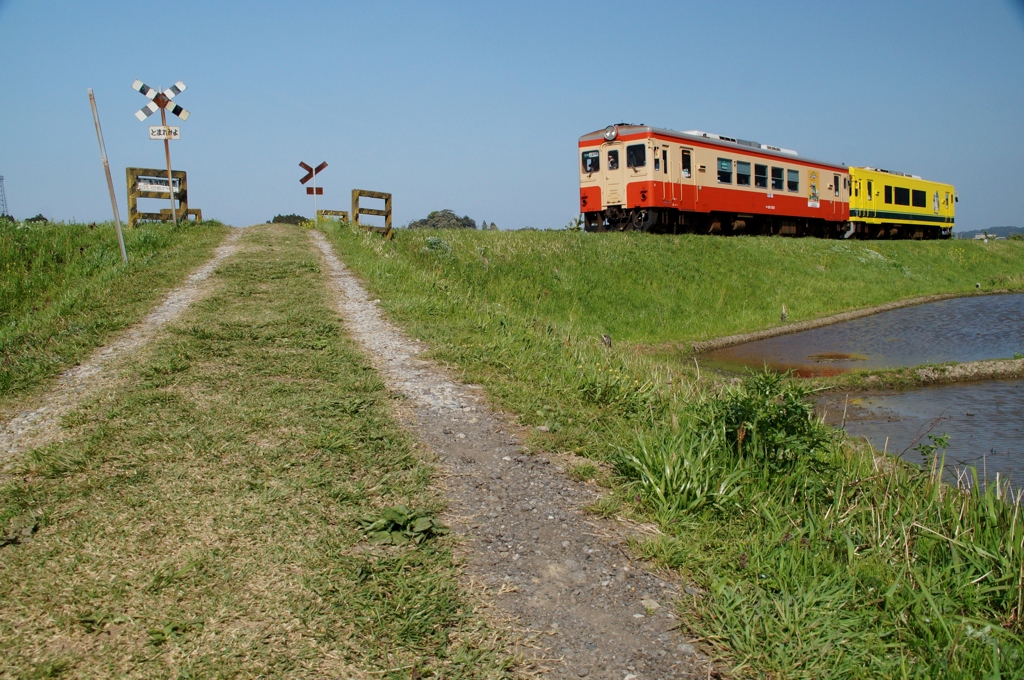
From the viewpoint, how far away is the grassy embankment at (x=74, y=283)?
6781mm

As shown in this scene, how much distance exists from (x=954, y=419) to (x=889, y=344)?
6.87 meters

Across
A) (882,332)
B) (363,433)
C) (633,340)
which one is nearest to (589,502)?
(363,433)

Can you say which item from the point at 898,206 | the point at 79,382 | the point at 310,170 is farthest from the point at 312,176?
the point at 898,206

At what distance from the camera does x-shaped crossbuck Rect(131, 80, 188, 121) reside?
635 inches

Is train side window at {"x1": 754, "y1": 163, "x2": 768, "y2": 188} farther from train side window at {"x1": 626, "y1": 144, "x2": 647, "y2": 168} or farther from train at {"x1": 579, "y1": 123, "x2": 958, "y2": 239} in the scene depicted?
train side window at {"x1": 626, "y1": 144, "x2": 647, "y2": 168}

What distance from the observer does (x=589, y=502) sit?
4195 mm

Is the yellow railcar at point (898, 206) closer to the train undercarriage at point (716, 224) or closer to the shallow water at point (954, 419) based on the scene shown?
the train undercarriage at point (716, 224)

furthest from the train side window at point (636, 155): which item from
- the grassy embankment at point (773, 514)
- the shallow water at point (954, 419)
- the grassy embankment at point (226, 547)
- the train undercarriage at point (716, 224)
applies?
the grassy embankment at point (226, 547)

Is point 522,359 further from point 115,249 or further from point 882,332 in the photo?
point 882,332

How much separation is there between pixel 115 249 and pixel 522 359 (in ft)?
31.6

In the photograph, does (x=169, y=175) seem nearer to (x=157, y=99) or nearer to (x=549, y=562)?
(x=157, y=99)

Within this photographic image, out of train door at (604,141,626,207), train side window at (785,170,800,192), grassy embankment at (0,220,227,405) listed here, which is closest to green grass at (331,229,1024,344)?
train door at (604,141,626,207)

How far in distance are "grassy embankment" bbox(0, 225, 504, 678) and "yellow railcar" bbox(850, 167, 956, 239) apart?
30.4m

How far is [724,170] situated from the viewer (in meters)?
22.7
